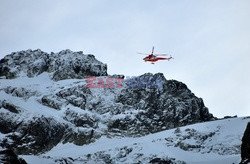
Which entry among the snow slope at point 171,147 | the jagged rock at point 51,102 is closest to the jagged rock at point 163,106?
the snow slope at point 171,147

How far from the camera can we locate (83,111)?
170 metres

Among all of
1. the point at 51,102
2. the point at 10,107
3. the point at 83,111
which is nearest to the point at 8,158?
the point at 10,107

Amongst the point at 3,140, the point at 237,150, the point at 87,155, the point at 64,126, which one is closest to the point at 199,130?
the point at 237,150

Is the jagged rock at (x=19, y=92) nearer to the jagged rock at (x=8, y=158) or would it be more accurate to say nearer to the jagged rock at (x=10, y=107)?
the jagged rock at (x=10, y=107)

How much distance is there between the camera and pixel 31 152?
15050 cm

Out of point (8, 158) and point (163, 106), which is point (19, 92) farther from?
A: point (8, 158)

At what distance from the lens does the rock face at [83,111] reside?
156m

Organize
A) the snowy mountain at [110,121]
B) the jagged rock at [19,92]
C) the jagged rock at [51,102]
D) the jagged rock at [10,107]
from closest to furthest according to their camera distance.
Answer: the snowy mountain at [110,121] < the jagged rock at [10,107] < the jagged rock at [51,102] < the jagged rock at [19,92]

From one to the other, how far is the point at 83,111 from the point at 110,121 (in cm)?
1109

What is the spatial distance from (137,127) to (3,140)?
46067 mm

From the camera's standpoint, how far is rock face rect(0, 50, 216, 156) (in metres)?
156

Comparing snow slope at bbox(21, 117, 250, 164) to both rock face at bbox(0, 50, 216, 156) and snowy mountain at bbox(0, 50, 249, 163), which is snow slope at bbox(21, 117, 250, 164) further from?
rock face at bbox(0, 50, 216, 156)

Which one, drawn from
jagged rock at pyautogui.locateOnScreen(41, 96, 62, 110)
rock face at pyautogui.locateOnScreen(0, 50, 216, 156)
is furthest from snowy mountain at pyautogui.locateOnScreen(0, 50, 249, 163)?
jagged rock at pyautogui.locateOnScreen(41, 96, 62, 110)

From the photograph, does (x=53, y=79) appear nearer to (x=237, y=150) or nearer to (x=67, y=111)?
(x=67, y=111)
